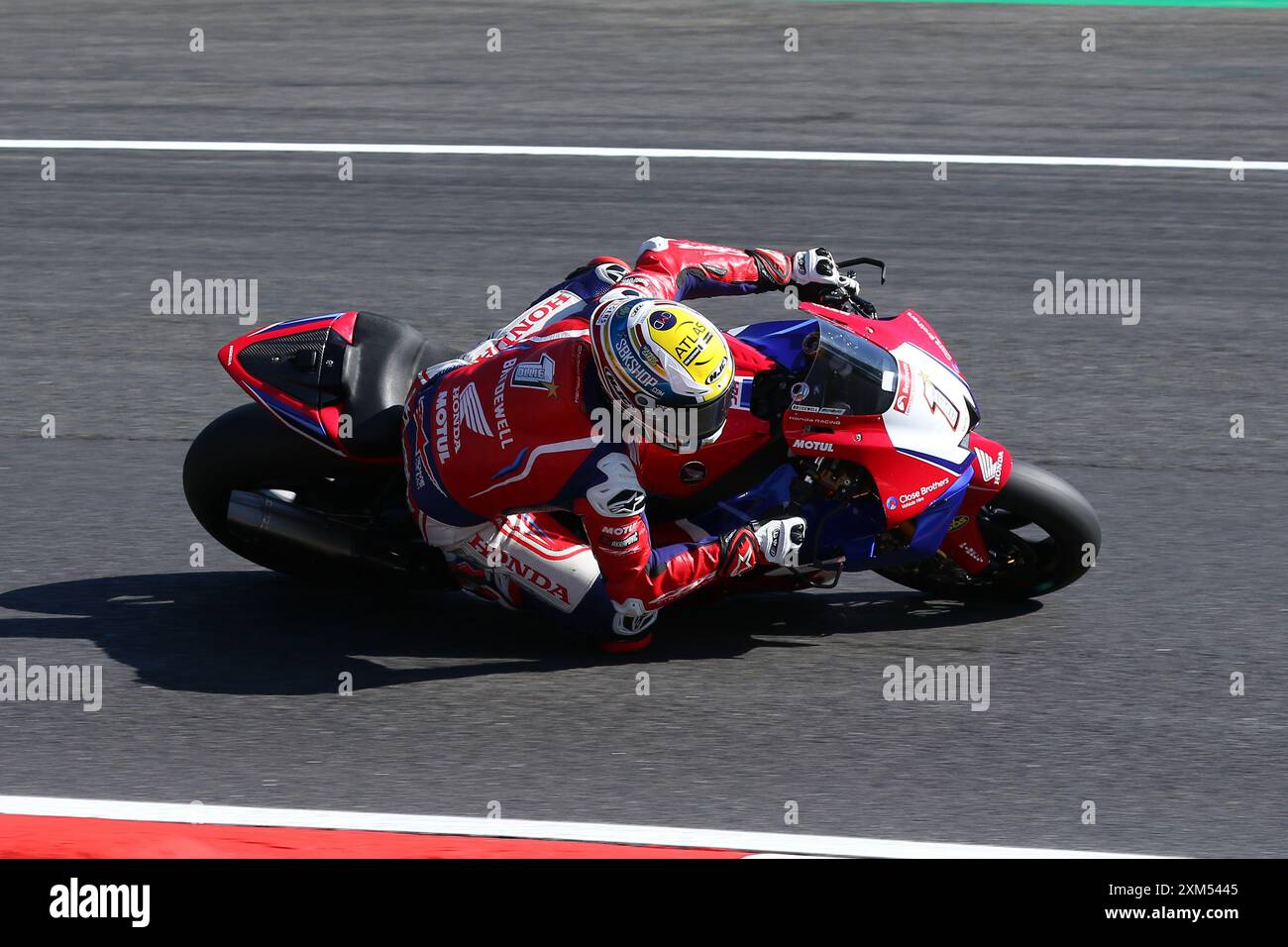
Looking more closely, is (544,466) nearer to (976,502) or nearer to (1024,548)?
(976,502)

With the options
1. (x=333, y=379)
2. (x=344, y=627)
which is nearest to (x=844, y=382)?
(x=333, y=379)

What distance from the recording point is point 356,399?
5.85 metres

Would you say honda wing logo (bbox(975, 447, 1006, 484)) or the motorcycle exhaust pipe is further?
the motorcycle exhaust pipe

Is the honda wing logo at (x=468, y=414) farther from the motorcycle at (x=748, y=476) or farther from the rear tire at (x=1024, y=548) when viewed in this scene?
the rear tire at (x=1024, y=548)

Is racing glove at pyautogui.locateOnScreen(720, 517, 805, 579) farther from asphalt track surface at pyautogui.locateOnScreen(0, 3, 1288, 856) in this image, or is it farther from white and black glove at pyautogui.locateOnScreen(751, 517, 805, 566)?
asphalt track surface at pyautogui.locateOnScreen(0, 3, 1288, 856)

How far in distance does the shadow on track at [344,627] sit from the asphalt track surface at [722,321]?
19 mm

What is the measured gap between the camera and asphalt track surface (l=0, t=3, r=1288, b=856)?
5.14 metres

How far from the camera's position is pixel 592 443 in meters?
5.45

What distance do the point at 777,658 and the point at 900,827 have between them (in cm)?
110

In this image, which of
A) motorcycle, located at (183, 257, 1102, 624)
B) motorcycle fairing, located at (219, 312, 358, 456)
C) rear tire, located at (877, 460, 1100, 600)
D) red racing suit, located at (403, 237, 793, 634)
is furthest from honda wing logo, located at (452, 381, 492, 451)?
rear tire, located at (877, 460, 1100, 600)

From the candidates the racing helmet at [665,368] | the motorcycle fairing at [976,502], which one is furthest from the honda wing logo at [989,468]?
the racing helmet at [665,368]

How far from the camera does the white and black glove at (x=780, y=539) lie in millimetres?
5473

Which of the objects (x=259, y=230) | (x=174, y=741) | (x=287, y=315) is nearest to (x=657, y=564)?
(x=174, y=741)

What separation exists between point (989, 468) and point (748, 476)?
0.77 metres
